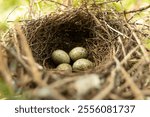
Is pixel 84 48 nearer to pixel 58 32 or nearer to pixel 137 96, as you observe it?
pixel 58 32

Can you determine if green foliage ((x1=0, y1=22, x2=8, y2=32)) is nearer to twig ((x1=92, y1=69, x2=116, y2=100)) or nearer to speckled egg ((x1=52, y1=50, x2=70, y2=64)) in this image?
speckled egg ((x1=52, y1=50, x2=70, y2=64))

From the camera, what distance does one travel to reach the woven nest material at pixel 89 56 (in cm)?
125

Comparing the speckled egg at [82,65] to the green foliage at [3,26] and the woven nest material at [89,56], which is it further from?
the green foliage at [3,26]

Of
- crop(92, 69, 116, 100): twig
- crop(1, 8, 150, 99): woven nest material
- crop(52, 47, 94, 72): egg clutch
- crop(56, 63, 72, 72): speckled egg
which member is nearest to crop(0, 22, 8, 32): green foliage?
crop(1, 8, 150, 99): woven nest material

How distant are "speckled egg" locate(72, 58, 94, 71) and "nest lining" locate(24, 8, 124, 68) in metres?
0.05

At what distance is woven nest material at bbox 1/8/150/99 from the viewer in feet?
4.09

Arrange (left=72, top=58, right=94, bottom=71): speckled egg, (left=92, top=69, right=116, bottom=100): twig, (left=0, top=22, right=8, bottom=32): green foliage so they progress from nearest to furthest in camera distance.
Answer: (left=92, top=69, right=116, bottom=100): twig < (left=72, top=58, right=94, bottom=71): speckled egg < (left=0, top=22, right=8, bottom=32): green foliage

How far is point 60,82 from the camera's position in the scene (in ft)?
4.09

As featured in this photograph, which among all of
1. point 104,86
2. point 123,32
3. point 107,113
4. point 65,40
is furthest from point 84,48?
point 104,86

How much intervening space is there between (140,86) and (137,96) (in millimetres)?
161

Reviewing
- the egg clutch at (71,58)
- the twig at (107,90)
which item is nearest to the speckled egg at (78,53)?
the egg clutch at (71,58)

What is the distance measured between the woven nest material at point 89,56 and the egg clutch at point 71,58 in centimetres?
5

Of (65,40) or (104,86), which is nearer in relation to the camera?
(104,86)

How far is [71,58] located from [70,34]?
0.73 ft
